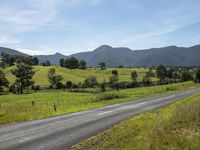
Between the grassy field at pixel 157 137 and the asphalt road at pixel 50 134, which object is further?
the asphalt road at pixel 50 134

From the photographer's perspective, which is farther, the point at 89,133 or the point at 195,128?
the point at 89,133

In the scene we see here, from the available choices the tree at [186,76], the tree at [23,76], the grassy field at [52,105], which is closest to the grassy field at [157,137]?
the grassy field at [52,105]

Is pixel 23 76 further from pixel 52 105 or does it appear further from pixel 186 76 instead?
pixel 186 76

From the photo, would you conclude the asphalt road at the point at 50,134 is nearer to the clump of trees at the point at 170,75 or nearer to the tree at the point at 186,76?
the tree at the point at 186,76

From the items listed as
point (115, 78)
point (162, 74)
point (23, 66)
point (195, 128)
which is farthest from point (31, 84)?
point (195, 128)

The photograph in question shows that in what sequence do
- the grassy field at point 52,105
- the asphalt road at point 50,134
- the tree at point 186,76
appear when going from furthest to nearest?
the tree at point 186,76
the grassy field at point 52,105
the asphalt road at point 50,134

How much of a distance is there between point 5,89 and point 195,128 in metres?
132

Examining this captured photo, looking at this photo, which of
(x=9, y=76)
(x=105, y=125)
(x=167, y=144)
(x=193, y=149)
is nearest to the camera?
(x=193, y=149)

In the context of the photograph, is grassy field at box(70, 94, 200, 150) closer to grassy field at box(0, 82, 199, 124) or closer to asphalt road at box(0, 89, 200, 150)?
asphalt road at box(0, 89, 200, 150)

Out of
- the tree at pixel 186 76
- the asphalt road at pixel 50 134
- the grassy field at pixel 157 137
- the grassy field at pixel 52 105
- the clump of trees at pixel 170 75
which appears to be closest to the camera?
the grassy field at pixel 157 137

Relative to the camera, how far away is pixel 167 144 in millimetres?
12016

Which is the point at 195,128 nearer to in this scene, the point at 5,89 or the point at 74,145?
the point at 74,145

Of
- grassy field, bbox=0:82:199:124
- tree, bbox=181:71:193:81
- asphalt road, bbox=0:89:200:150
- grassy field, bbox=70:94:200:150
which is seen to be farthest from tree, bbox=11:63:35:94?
grassy field, bbox=70:94:200:150

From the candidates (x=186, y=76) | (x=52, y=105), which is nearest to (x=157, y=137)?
(x=52, y=105)
